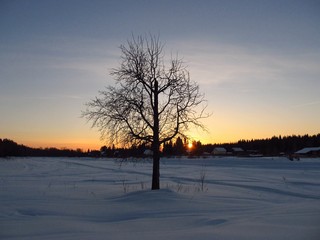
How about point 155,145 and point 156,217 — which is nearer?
point 156,217

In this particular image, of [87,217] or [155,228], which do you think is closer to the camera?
[155,228]

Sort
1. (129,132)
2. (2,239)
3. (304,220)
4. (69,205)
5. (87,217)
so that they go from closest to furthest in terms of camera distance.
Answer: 1. (2,239)
2. (304,220)
3. (87,217)
4. (69,205)
5. (129,132)

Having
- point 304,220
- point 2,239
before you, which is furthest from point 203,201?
point 2,239

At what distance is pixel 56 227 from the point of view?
8.47 meters

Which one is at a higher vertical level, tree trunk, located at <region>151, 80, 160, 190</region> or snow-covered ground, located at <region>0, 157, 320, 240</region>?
tree trunk, located at <region>151, 80, 160, 190</region>

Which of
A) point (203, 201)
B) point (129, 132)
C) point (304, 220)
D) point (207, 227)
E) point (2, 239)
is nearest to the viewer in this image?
point (2, 239)

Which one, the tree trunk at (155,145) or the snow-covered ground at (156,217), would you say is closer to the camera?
the snow-covered ground at (156,217)

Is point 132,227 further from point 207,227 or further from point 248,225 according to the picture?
point 248,225

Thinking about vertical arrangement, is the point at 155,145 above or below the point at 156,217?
above

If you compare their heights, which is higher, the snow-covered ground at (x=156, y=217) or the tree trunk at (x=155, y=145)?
the tree trunk at (x=155, y=145)

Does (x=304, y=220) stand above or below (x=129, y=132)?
below

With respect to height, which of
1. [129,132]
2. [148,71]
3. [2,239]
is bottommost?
[2,239]

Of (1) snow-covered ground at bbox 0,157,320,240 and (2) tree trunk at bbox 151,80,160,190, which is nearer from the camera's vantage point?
(1) snow-covered ground at bbox 0,157,320,240

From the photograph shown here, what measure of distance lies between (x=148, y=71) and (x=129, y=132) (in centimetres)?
299
